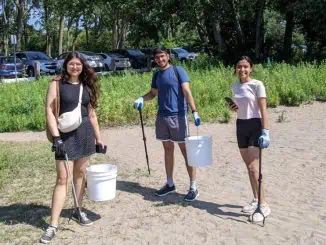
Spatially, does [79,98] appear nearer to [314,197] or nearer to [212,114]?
[314,197]

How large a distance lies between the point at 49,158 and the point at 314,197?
4.46m

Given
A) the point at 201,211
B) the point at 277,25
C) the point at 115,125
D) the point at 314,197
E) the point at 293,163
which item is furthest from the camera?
the point at 277,25

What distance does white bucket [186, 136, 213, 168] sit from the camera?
224 inches

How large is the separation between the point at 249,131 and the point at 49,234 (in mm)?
2244

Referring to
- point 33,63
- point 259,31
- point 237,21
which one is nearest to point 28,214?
point 237,21

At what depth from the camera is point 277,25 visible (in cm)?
3516

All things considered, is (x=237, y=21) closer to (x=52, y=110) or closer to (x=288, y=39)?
(x=288, y=39)

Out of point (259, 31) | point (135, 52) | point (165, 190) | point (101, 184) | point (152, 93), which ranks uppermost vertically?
point (259, 31)

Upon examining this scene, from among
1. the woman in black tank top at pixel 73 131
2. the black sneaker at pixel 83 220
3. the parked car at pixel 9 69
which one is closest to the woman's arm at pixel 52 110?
the woman in black tank top at pixel 73 131

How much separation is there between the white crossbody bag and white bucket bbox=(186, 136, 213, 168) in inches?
52.0

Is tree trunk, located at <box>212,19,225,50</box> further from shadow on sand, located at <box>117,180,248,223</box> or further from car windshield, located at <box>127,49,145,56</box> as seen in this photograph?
shadow on sand, located at <box>117,180,248,223</box>

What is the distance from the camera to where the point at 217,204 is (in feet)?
19.7

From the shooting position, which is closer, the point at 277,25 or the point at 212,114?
the point at 212,114

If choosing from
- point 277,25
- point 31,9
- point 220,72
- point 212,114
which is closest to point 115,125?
point 212,114
